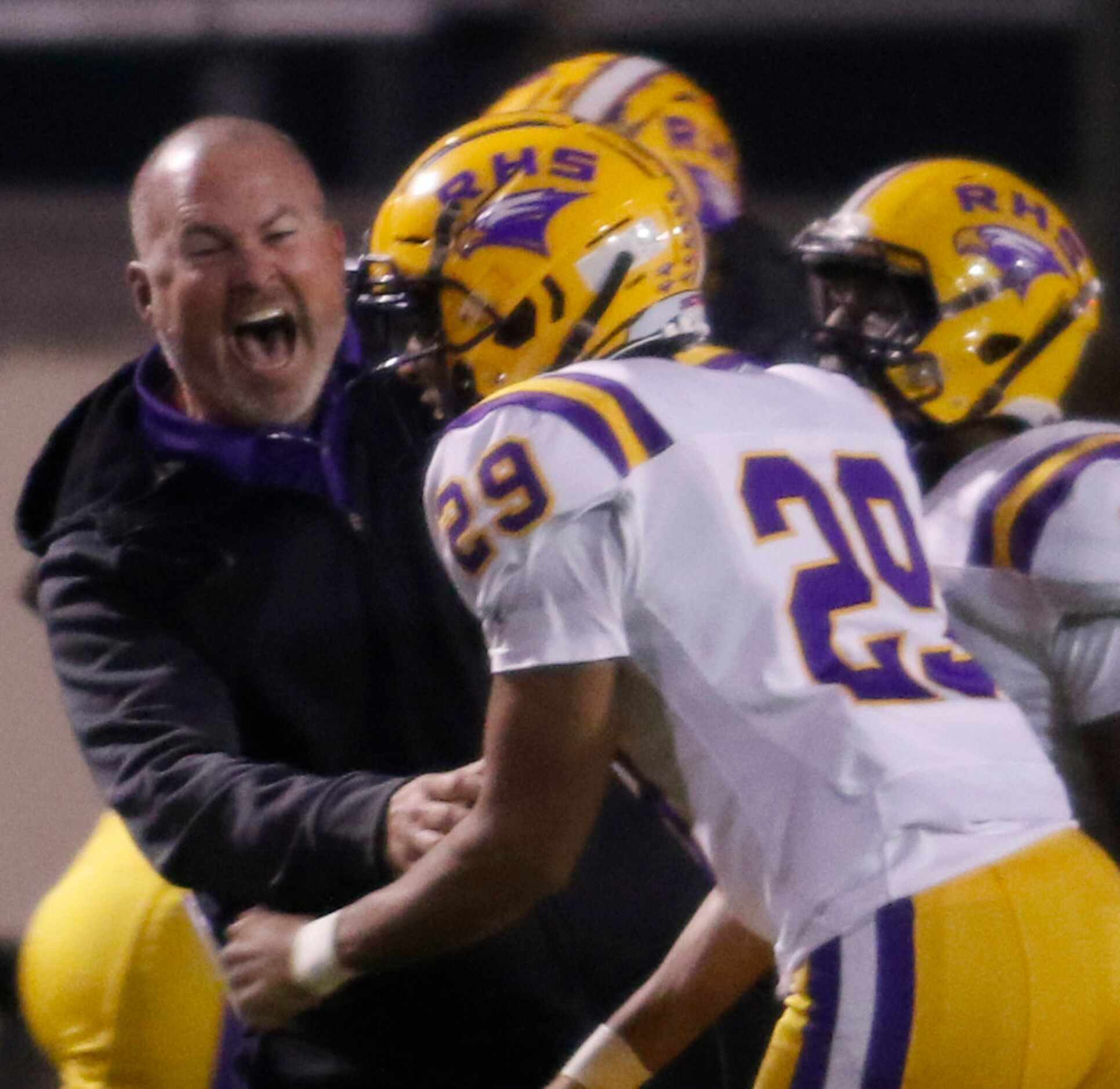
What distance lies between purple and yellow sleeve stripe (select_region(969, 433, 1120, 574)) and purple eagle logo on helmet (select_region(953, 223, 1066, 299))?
1.47 feet

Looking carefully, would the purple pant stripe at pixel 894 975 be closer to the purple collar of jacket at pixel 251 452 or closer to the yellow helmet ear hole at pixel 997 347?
the purple collar of jacket at pixel 251 452

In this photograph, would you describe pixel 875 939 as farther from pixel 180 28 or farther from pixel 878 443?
pixel 180 28

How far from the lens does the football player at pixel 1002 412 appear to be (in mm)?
2627

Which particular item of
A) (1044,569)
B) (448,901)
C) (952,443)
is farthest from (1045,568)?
(448,901)

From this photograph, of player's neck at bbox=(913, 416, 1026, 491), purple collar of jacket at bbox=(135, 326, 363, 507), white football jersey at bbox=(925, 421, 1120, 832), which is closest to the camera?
white football jersey at bbox=(925, 421, 1120, 832)

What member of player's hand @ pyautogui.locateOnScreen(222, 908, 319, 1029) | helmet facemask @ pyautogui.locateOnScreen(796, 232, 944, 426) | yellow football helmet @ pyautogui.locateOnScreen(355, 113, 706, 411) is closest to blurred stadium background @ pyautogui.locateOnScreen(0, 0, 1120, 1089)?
helmet facemask @ pyautogui.locateOnScreen(796, 232, 944, 426)

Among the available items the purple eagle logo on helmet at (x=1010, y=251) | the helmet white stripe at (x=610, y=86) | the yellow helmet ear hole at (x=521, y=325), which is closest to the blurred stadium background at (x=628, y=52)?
the helmet white stripe at (x=610, y=86)

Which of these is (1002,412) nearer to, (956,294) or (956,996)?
(956,294)

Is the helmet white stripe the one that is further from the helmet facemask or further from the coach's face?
the coach's face

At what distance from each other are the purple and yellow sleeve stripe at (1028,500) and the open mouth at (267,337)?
88cm

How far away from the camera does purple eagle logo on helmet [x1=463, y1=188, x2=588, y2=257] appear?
250cm

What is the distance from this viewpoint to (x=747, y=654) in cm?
213

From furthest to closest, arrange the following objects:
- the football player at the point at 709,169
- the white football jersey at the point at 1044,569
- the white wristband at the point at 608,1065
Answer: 1. the football player at the point at 709,169
2. the white football jersey at the point at 1044,569
3. the white wristband at the point at 608,1065

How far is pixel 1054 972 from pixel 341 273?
1.30m
